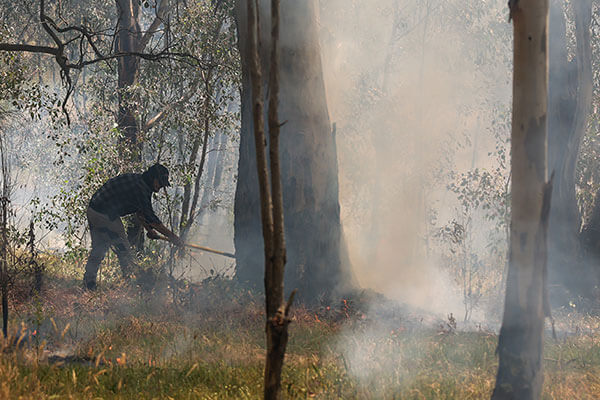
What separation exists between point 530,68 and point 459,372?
2702mm

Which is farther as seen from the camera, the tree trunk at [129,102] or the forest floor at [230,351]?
the tree trunk at [129,102]

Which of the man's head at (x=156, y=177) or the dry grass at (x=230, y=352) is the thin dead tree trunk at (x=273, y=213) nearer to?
the dry grass at (x=230, y=352)

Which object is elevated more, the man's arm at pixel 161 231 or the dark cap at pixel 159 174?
the dark cap at pixel 159 174

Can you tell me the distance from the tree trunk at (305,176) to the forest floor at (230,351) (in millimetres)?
512

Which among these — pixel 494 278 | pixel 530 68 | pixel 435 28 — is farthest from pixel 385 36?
pixel 530 68

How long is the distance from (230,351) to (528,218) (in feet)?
9.33

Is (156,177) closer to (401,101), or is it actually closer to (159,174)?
(159,174)

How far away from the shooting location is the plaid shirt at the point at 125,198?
26.3ft

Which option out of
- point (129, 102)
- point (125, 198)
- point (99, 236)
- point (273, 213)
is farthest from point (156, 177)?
point (273, 213)

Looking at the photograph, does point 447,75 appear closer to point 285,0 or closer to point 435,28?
point 435,28

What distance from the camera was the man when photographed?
26.1 ft

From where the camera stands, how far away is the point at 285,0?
8.21m

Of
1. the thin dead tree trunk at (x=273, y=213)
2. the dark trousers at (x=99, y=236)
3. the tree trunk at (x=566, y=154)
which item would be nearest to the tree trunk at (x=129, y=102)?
the dark trousers at (x=99, y=236)

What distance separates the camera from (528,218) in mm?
4121
